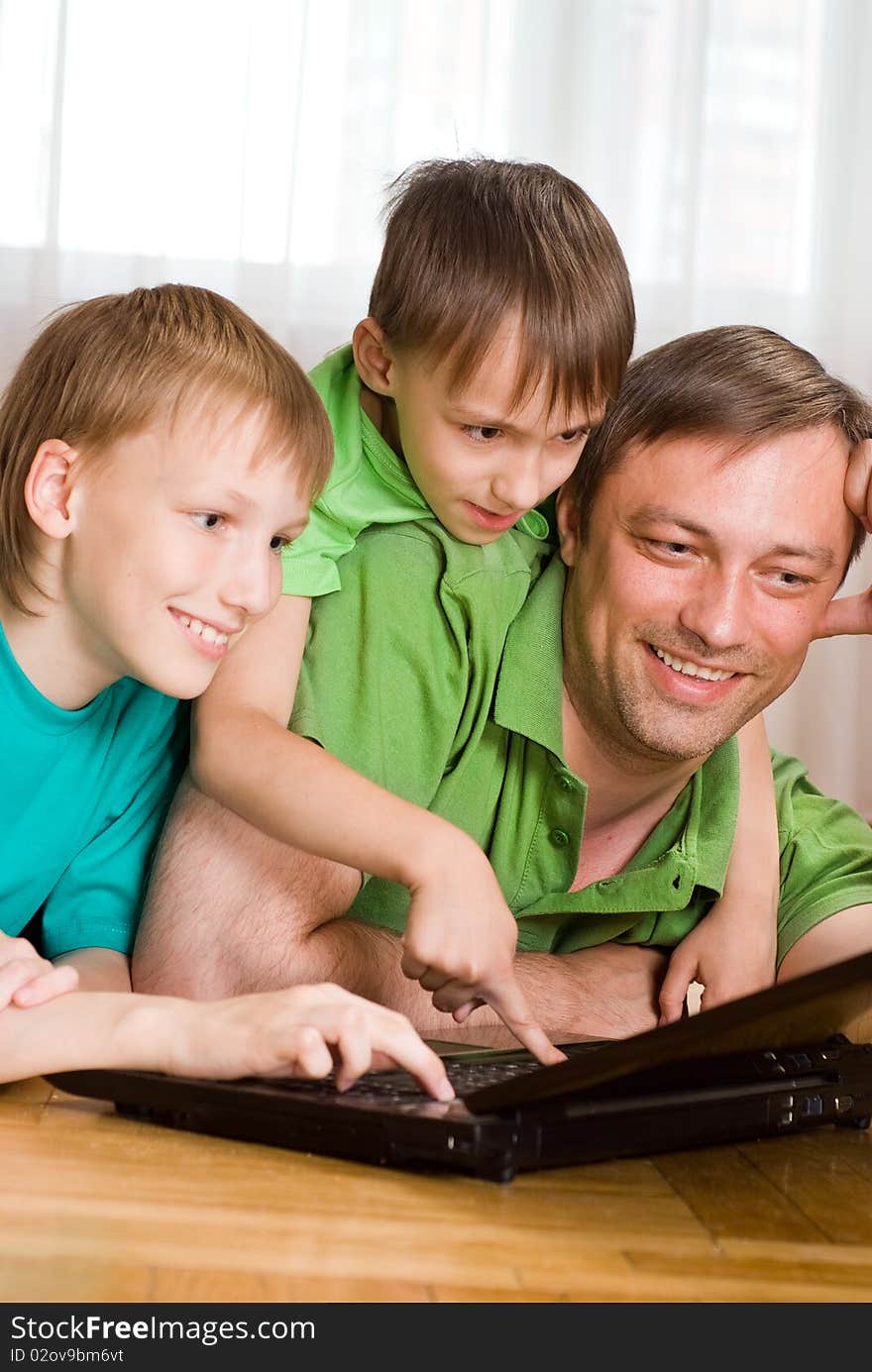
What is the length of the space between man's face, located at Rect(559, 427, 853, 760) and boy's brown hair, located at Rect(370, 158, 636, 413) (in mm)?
114

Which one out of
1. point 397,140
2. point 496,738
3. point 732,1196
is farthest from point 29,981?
point 397,140

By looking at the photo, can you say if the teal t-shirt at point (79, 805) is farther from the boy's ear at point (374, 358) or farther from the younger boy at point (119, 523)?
the boy's ear at point (374, 358)

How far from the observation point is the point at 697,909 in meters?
1.51

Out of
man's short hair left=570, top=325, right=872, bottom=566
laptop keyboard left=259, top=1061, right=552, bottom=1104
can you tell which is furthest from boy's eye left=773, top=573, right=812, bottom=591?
laptop keyboard left=259, top=1061, right=552, bottom=1104

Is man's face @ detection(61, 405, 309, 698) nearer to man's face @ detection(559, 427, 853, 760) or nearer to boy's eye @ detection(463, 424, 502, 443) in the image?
boy's eye @ detection(463, 424, 502, 443)

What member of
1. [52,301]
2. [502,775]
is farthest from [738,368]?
[52,301]

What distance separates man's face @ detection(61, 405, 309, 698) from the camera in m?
1.12

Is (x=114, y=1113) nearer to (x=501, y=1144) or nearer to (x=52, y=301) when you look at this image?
(x=501, y=1144)

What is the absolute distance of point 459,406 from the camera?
1317 millimetres

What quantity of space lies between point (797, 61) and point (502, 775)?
1.96 m

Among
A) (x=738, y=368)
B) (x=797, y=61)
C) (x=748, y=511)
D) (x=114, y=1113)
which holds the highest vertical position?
→ (x=797, y=61)

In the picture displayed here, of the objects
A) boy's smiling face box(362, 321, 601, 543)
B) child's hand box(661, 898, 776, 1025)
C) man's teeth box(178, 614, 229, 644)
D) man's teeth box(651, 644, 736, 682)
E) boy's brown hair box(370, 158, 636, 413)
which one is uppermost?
boy's brown hair box(370, 158, 636, 413)

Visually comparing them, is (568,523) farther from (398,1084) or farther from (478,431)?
(398,1084)
